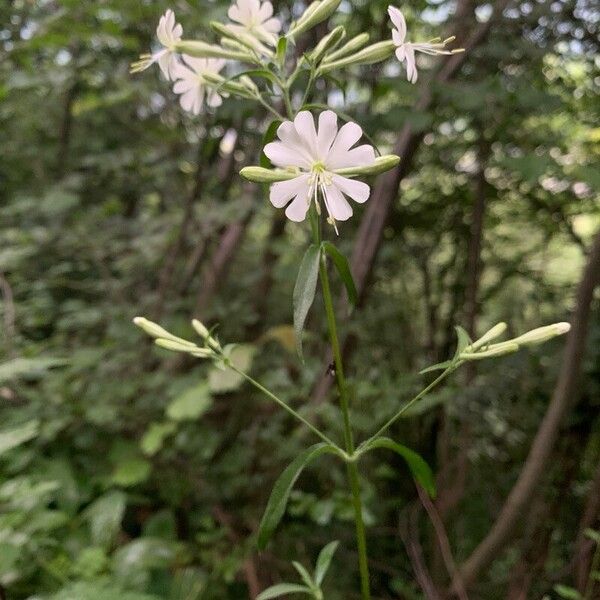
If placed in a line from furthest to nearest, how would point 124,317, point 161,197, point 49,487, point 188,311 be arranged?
point 161,197 < point 188,311 < point 124,317 < point 49,487

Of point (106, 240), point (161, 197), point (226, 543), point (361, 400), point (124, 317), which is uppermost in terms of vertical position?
point (161, 197)

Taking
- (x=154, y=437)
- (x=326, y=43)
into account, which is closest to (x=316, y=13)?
(x=326, y=43)

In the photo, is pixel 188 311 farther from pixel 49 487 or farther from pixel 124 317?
pixel 49 487

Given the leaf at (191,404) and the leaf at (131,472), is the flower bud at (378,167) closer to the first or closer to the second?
the leaf at (191,404)

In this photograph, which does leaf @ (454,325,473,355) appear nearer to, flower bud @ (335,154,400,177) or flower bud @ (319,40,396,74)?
flower bud @ (335,154,400,177)

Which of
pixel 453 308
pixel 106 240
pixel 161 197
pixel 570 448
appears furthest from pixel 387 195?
pixel 161 197

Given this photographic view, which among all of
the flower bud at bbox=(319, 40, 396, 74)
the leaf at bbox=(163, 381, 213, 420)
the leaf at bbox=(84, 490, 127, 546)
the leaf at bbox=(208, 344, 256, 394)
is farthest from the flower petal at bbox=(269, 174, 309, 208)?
the leaf at bbox=(84, 490, 127, 546)

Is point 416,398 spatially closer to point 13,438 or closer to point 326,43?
point 326,43
